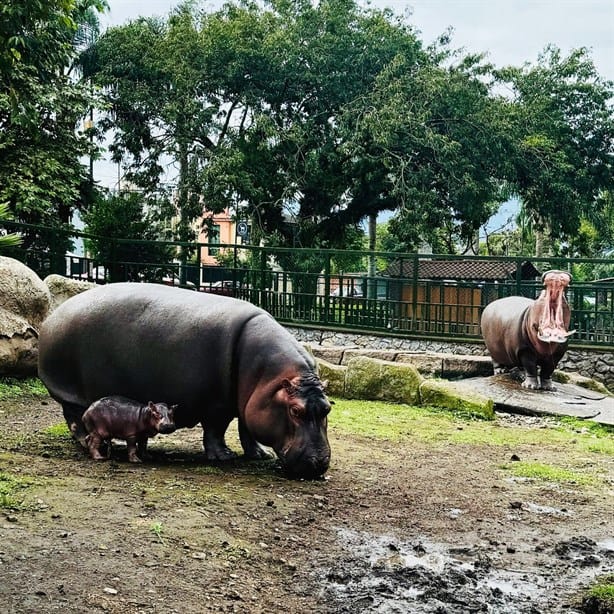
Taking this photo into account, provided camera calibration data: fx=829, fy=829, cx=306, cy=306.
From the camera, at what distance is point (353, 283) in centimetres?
1738

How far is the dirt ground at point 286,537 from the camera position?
12.8 ft

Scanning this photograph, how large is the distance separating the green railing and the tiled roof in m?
0.03

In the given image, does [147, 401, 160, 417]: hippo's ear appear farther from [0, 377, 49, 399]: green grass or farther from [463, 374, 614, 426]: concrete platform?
[463, 374, 614, 426]: concrete platform

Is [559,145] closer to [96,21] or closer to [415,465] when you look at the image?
[96,21]

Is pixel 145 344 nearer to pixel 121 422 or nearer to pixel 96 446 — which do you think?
pixel 121 422

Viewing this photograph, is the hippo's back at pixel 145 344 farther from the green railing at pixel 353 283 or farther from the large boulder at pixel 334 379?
the green railing at pixel 353 283

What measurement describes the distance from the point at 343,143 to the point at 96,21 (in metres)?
8.94

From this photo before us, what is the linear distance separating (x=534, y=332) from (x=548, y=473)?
5.19 meters

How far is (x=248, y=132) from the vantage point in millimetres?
26203

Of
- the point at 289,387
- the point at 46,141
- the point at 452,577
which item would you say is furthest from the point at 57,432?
the point at 46,141

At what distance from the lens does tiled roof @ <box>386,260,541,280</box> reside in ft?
55.8

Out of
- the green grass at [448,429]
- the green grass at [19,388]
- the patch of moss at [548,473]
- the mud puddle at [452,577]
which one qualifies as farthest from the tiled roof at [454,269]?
the mud puddle at [452,577]

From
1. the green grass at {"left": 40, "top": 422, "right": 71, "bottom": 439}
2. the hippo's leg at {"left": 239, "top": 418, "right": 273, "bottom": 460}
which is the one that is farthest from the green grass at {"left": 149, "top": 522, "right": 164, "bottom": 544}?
the green grass at {"left": 40, "top": 422, "right": 71, "bottom": 439}

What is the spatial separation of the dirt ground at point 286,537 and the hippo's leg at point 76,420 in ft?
0.59
